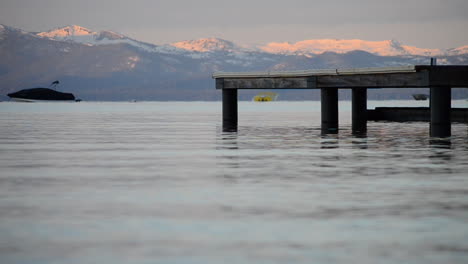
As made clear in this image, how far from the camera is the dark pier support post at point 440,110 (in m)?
28.8

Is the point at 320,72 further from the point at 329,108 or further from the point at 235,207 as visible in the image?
the point at 235,207

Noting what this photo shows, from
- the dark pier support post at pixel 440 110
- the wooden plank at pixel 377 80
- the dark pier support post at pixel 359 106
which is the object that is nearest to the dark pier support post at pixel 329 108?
the wooden plank at pixel 377 80

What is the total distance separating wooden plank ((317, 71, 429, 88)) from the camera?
2891 cm

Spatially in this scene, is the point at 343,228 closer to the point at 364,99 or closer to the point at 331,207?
the point at 331,207

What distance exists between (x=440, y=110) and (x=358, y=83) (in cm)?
499

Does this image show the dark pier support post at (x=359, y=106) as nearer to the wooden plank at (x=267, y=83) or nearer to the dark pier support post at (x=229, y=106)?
the wooden plank at (x=267, y=83)

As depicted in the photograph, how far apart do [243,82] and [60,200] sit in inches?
1130

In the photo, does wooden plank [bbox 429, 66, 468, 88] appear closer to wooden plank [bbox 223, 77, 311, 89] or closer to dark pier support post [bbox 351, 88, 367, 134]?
wooden plank [bbox 223, 77, 311, 89]

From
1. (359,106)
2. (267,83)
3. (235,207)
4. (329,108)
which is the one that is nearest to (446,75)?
(329,108)

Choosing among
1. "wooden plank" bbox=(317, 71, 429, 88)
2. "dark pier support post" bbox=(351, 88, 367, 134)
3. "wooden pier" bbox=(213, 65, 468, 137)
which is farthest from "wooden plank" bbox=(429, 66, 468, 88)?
"dark pier support post" bbox=(351, 88, 367, 134)

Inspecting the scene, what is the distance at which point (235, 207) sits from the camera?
39.7 ft

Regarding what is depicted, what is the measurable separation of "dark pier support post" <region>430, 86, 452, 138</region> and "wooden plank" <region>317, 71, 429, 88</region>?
1.67 ft

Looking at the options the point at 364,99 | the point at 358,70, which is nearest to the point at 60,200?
the point at 358,70

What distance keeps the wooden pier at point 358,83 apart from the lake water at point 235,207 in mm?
6505
